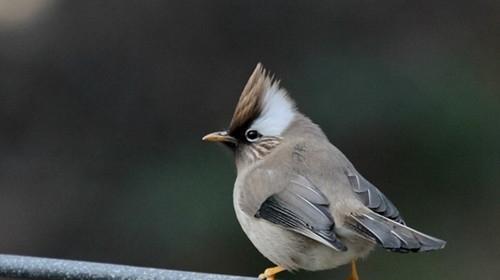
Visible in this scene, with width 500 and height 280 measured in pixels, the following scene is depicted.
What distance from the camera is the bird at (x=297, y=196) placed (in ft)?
19.5

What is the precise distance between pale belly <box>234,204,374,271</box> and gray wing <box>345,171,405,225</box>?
189 mm

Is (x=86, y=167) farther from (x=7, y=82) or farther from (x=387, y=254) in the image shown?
(x=387, y=254)

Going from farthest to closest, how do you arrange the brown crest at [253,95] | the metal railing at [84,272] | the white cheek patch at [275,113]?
the white cheek patch at [275,113]
the brown crest at [253,95]
the metal railing at [84,272]

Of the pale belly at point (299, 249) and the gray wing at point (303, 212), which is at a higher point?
the gray wing at point (303, 212)

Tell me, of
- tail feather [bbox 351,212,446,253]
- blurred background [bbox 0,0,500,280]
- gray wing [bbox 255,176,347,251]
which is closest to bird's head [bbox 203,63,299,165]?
gray wing [bbox 255,176,347,251]

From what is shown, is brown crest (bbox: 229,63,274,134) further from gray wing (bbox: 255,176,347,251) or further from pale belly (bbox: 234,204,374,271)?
pale belly (bbox: 234,204,374,271)

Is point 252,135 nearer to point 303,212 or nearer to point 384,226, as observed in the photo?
point 303,212

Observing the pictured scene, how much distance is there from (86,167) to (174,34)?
157 cm

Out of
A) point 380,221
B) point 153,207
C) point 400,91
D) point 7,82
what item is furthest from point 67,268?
point 7,82

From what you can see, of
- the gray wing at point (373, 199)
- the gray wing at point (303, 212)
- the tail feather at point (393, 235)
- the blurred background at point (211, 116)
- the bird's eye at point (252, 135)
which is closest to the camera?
the tail feather at point (393, 235)

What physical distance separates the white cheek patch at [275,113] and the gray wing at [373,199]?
56 centimetres

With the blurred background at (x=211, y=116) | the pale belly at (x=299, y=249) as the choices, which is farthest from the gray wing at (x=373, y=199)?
the blurred background at (x=211, y=116)

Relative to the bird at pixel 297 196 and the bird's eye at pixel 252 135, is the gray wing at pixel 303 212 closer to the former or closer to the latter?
the bird at pixel 297 196

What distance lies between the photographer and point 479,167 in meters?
10.5
